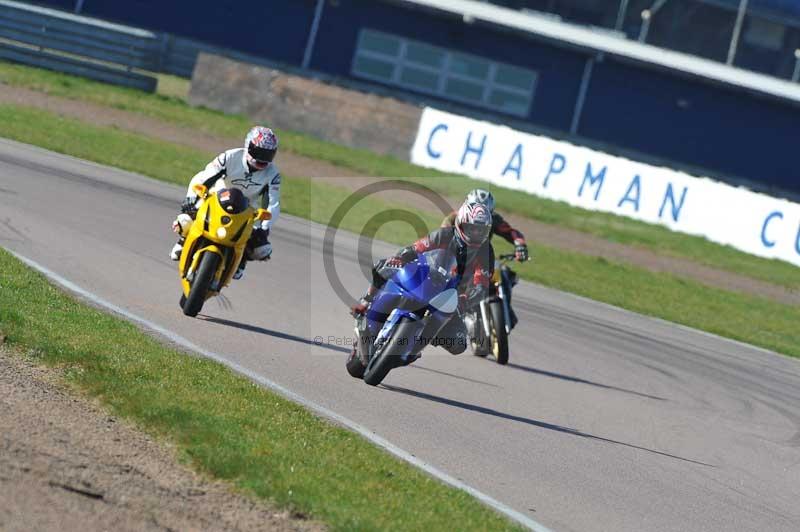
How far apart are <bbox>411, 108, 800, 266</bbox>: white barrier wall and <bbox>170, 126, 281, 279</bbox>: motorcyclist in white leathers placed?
15.0 m

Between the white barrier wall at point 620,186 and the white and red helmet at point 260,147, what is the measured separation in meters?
15.2

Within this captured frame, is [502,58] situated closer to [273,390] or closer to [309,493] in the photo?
[273,390]

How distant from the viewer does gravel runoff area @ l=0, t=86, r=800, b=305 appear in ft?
79.0

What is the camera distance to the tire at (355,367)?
10.0 m

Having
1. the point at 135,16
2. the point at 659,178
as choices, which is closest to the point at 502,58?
the point at 135,16

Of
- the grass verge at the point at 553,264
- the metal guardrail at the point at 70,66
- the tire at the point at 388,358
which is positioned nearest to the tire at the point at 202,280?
the tire at the point at 388,358

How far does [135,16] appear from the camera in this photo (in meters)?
39.0

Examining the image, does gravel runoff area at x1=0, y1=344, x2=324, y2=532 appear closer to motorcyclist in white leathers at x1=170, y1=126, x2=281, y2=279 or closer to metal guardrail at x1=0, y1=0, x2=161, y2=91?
motorcyclist in white leathers at x1=170, y1=126, x2=281, y2=279

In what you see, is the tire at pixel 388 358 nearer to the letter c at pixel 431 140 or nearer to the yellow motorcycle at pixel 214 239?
the yellow motorcycle at pixel 214 239

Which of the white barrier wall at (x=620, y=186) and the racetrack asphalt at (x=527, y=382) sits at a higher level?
the white barrier wall at (x=620, y=186)

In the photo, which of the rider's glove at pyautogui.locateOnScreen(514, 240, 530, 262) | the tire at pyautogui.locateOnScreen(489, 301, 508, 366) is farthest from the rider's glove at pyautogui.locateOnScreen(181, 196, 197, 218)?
the rider's glove at pyautogui.locateOnScreen(514, 240, 530, 262)

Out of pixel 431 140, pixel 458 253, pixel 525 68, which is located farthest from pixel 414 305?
pixel 525 68

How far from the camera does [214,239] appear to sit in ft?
36.1

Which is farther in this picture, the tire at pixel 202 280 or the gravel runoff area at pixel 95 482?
the tire at pixel 202 280
